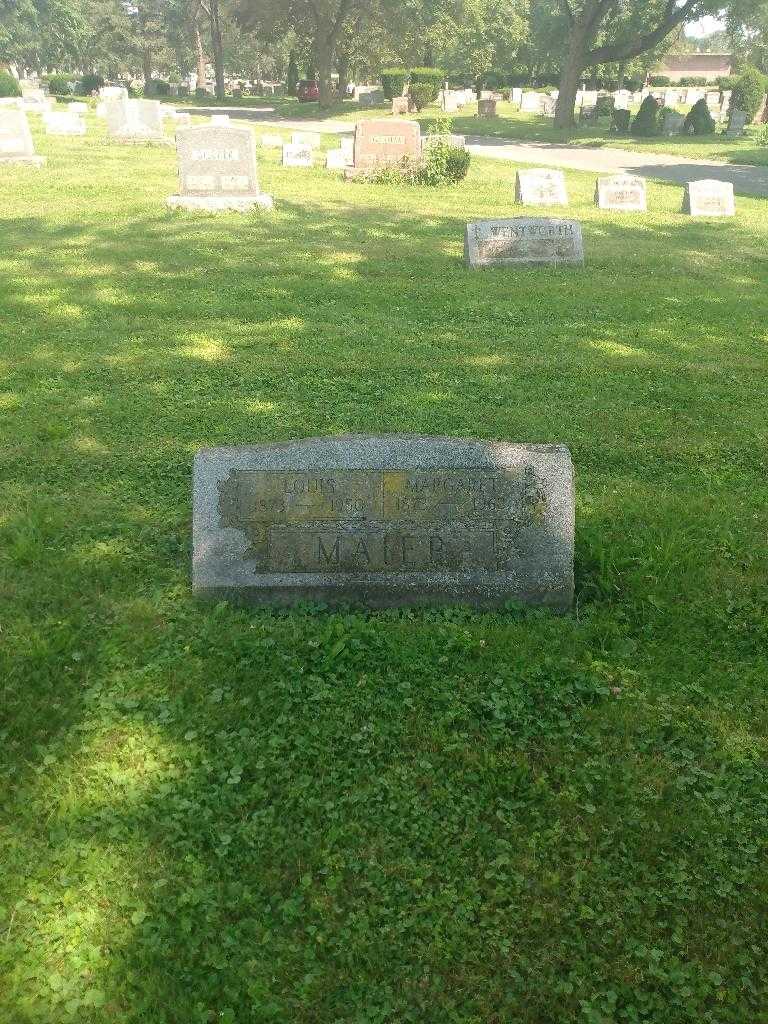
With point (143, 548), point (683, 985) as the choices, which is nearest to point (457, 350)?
point (143, 548)

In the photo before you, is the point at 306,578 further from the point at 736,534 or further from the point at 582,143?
the point at 582,143

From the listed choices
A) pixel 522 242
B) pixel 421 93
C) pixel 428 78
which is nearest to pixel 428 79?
pixel 428 78

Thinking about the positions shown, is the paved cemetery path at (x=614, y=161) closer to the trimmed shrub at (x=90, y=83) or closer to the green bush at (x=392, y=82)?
the green bush at (x=392, y=82)

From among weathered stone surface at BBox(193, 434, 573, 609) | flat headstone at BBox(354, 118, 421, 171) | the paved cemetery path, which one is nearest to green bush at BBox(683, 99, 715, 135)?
the paved cemetery path

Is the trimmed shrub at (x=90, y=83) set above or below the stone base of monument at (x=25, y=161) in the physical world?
below

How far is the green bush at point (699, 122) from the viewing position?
3444 centimetres

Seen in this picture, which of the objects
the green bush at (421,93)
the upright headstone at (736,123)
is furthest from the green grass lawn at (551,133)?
the green bush at (421,93)

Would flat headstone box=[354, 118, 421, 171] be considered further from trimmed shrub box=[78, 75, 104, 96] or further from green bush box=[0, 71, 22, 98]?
trimmed shrub box=[78, 75, 104, 96]

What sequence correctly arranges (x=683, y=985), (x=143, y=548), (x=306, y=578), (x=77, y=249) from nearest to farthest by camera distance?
1. (x=683, y=985)
2. (x=306, y=578)
3. (x=143, y=548)
4. (x=77, y=249)

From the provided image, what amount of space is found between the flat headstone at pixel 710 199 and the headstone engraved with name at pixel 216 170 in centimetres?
794

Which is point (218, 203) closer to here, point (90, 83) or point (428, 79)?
point (428, 79)

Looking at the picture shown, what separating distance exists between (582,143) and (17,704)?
108ft

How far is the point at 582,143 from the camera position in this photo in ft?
103

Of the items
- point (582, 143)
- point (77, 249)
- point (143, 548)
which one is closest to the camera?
point (143, 548)
